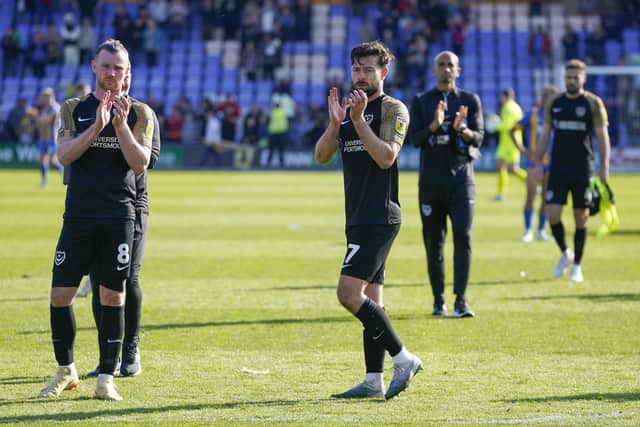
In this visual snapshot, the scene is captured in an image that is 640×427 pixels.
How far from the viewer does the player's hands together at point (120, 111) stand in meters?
7.04

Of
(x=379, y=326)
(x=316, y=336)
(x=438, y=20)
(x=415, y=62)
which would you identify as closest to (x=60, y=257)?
(x=379, y=326)

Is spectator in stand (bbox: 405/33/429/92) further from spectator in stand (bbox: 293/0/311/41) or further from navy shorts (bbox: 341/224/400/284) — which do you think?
navy shorts (bbox: 341/224/400/284)

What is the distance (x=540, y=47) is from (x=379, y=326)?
1475 inches

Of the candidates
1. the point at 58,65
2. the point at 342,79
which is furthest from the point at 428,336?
the point at 58,65

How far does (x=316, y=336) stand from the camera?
9852mm

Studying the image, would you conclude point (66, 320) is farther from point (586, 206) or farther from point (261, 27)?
point (261, 27)

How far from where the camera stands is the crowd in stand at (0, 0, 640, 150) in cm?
4084

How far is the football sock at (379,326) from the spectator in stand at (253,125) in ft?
108

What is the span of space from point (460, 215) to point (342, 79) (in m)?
33.2

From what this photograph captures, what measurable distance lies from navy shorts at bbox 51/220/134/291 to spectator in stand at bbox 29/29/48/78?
38.0m

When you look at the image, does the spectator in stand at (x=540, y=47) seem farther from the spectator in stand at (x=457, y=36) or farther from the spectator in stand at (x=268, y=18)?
the spectator in stand at (x=268, y=18)

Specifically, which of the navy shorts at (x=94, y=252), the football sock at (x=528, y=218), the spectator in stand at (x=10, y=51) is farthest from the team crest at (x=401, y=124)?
the spectator in stand at (x=10, y=51)

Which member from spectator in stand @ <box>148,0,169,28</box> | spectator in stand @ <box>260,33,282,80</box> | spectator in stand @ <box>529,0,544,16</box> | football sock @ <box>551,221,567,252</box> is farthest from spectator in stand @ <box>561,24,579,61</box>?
football sock @ <box>551,221,567,252</box>

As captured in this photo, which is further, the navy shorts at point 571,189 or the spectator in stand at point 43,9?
the spectator in stand at point 43,9
